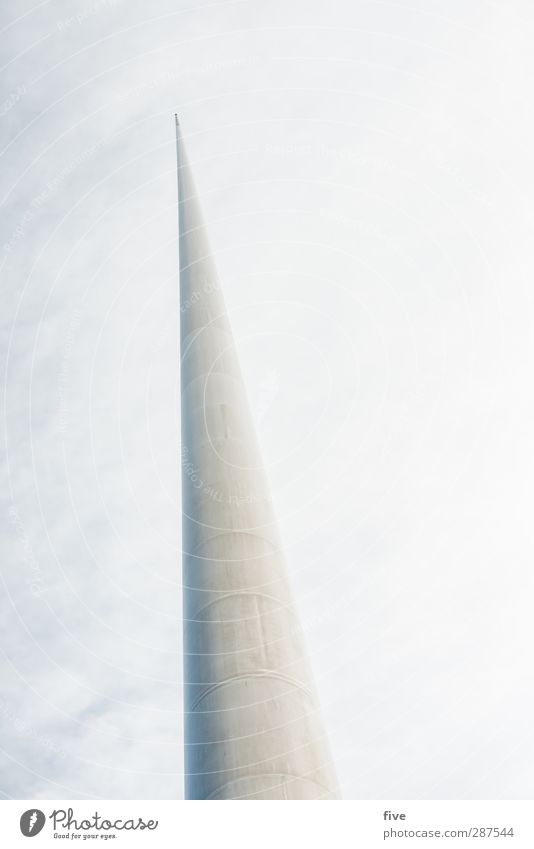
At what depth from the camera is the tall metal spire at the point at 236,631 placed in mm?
11461

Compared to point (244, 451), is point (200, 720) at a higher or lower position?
lower

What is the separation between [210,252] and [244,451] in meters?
11.1

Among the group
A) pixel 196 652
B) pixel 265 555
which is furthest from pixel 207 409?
pixel 196 652

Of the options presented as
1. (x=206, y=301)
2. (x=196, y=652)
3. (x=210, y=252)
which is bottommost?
(x=196, y=652)

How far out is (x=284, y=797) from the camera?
10953mm

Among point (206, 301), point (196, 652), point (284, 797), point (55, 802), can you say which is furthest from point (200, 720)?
point (206, 301)

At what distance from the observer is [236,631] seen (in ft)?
42.7

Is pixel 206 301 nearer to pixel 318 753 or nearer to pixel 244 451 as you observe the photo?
pixel 244 451

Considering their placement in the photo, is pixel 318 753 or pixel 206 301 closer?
pixel 318 753

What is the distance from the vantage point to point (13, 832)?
11.5 m

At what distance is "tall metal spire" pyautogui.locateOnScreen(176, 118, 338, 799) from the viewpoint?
37.6 feet

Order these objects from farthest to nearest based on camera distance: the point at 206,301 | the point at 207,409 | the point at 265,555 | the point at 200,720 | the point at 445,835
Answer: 1. the point at 206,301
2. the point at 207,409
3. the point at 265,555
4. the point at 200,720
5. the point at 445,835

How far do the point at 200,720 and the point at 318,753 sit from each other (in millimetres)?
2471

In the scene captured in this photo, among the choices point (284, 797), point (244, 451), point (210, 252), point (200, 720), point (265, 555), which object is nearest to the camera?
point (284, 797)
